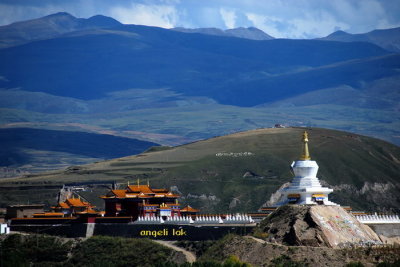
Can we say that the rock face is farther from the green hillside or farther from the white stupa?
the green hillside

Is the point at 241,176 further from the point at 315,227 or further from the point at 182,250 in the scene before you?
the point at 315,227

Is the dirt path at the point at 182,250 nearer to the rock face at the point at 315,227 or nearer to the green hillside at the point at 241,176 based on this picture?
the rock face at the point at 315,227

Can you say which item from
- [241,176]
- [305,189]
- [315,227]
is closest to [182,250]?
[305,189]

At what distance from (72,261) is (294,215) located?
935 inches

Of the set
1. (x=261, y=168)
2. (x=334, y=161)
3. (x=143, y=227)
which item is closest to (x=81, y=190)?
(x=261, y=168)

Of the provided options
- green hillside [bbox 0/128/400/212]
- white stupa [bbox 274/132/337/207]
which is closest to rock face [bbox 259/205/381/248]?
white stupa [bbox 274/132/337/207]

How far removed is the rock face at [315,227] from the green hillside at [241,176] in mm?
60216

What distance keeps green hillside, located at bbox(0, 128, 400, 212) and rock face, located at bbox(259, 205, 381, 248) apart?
60.2m

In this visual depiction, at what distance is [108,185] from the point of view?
566 ft

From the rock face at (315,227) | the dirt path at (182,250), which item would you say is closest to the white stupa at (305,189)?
the rock face at (315,227)

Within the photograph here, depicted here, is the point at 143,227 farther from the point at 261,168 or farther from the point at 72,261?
the point at 261,168

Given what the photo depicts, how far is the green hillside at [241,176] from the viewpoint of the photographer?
560 feet

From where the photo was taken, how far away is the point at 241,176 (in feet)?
591

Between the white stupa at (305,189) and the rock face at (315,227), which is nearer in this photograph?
the rock face at (315,227)
